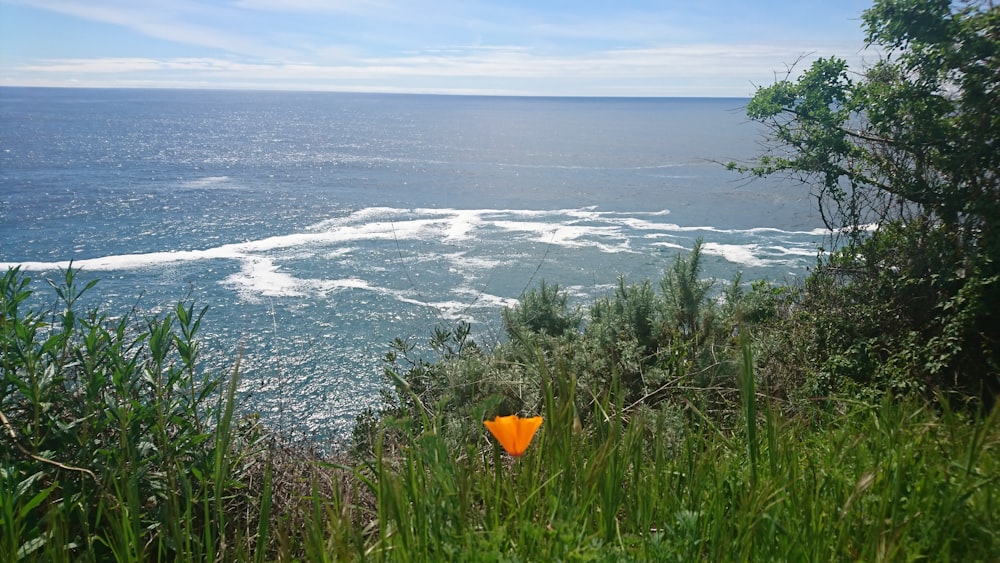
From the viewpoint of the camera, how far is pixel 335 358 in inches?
635

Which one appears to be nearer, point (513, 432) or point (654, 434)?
point (513, 432)

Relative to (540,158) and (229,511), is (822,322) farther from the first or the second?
(540,158)

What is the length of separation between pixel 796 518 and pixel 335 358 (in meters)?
15.0

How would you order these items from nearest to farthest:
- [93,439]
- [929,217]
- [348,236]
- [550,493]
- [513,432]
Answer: [513,432] → [550,493] → [93,439] → [929,217] → [348,236]

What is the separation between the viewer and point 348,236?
29734mm

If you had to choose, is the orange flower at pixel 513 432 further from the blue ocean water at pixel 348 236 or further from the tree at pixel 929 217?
the tree at pixel 929 217

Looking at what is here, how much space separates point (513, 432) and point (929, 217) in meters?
5.75

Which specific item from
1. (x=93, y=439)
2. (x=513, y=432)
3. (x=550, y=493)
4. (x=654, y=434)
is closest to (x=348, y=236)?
(x=93, y=439)

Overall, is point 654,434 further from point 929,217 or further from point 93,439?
point 929,217

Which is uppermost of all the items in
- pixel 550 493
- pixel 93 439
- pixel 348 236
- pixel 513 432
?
pixel 513 432

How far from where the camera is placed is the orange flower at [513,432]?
1.62 metres

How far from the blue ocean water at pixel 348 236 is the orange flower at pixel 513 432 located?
648 mm

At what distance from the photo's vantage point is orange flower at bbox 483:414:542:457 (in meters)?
1.62

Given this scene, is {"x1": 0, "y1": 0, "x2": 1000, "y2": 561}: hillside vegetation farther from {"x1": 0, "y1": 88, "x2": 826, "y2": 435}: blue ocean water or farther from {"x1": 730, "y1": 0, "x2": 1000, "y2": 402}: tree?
{"x1": 0, "y1": 88, "x2": 826, "y2": 435}: blue ocean water
